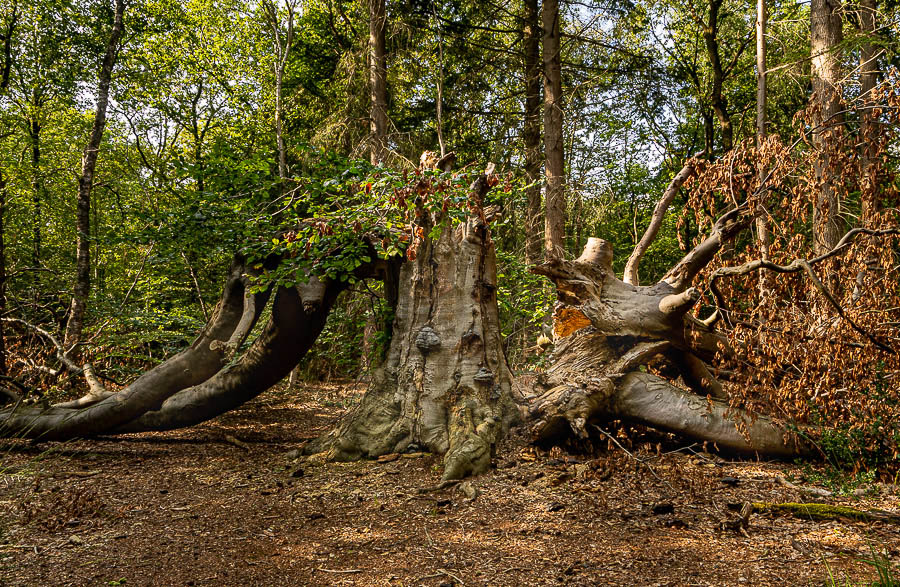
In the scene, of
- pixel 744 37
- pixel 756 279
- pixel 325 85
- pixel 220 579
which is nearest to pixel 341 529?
pixel 220 579

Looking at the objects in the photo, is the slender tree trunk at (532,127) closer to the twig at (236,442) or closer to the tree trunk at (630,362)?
the tree trunk at (630,362)

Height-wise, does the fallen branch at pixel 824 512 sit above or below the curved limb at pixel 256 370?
below

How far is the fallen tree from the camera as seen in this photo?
5020 mm

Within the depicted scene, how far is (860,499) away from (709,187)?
2707mm

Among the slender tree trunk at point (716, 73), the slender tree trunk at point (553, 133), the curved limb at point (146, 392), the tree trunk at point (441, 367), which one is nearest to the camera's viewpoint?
the tree trunk at point (441, 367)

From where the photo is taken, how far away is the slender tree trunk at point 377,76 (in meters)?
10.4

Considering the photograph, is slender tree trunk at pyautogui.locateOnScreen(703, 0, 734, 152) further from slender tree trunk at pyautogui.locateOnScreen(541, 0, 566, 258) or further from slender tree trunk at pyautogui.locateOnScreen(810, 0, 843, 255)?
slender tree trunk at pyautogui.locateOnScreen(810, 0, 843, 255)

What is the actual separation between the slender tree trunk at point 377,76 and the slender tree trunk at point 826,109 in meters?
6.96

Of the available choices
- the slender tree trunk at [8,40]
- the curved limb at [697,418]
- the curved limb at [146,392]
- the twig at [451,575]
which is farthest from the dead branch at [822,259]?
the slender tree trunk at [8,40]

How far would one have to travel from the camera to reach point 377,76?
10.5 metres

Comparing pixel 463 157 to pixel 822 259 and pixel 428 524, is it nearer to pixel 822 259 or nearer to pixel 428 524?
pixel 822 259

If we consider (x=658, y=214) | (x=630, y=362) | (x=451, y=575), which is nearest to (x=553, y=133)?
(x=658, y=214)

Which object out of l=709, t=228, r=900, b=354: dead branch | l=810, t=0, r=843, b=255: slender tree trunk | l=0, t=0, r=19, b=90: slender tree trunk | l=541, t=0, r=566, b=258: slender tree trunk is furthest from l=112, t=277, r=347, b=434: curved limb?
l=0, t=0, r=19, b=90: slender tree trunk

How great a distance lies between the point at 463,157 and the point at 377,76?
13.3ft
